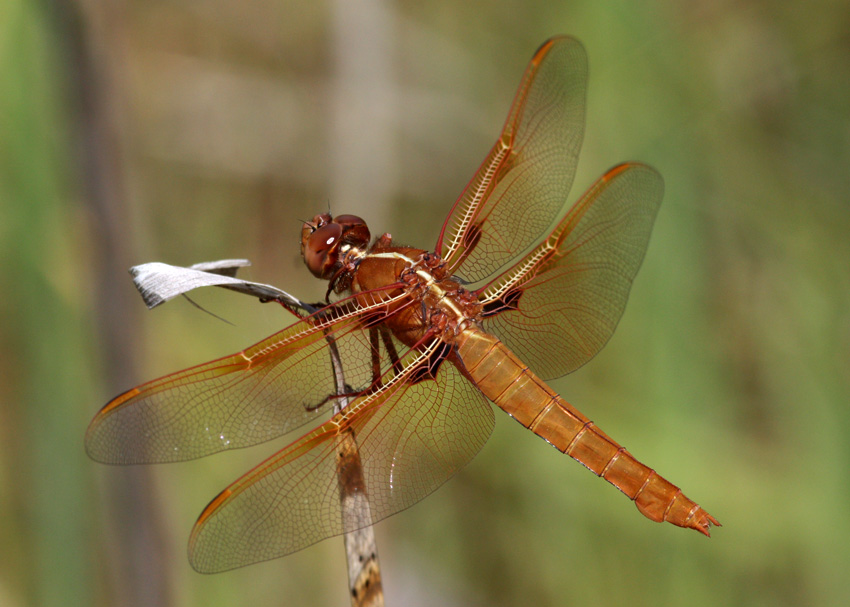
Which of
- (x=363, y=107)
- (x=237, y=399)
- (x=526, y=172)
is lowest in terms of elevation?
(x=237, y=399)

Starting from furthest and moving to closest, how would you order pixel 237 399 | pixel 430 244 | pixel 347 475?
pixel 430 244
pixel 237 399
pixel 347 475

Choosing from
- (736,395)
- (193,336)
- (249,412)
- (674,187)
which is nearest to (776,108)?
(674,187)

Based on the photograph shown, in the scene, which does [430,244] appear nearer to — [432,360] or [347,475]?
[432,360]

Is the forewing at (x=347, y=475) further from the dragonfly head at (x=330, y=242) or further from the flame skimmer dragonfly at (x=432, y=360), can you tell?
the dragonfly head at (x=330, y=242)

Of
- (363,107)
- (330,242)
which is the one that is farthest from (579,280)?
(363,107)

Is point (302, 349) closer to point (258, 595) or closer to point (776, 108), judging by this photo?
point (258, 595)

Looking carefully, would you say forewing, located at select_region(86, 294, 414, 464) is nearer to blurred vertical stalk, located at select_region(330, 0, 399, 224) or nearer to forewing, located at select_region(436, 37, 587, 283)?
forewing, located at select_region(436, 37, 587, 283)
